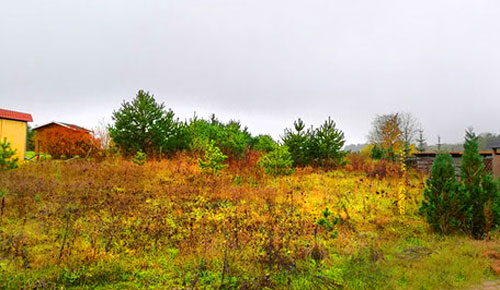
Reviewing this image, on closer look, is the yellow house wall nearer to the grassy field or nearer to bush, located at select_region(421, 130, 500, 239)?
the grassy field

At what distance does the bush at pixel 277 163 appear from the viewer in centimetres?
1268

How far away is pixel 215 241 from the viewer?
4.77 metres

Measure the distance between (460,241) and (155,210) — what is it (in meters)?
6.49

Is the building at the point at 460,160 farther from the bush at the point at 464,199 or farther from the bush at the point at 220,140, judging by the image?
the bush at the point at 220,140

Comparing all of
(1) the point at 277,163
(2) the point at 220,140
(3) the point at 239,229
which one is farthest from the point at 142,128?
(3) the point at 239,229

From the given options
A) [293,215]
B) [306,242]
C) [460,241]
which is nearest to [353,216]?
[293,215]

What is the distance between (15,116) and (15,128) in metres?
0.71

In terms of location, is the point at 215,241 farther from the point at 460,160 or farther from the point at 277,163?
the point at 460,160

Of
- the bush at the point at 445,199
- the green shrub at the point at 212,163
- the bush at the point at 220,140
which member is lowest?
the bush at the point at 445,199

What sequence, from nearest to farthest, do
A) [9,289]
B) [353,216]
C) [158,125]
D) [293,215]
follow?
[9,289]
[293,215]
[353,216]
[158,125]

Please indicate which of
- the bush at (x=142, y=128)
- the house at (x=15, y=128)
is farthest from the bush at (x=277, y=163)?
the house at (x=15, y=128)

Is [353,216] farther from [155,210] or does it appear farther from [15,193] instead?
[15,193]

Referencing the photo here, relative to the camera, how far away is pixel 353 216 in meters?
7.39

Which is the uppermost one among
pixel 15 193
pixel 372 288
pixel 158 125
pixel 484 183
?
pixel 158 125
